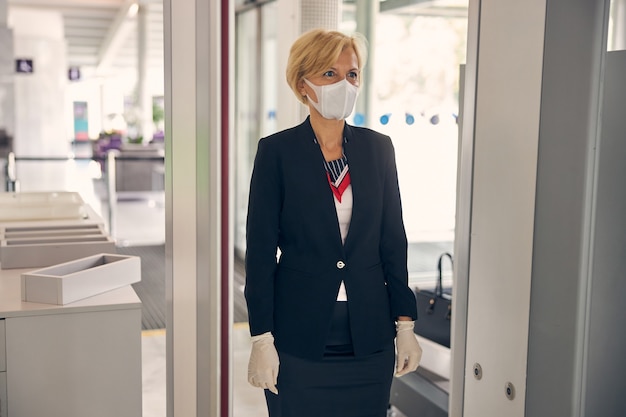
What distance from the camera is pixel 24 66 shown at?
599 inches

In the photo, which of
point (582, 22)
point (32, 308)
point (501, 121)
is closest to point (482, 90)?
point (501, 121)

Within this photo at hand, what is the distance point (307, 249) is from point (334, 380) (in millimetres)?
338

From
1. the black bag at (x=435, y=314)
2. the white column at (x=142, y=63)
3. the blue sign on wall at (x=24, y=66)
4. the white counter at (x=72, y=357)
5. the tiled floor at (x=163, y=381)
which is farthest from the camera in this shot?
the white column at (x=142, y=63)

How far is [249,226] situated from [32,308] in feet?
3.36

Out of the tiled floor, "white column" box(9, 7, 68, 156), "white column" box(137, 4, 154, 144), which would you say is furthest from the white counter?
"white column" box(137, 4, 154, 144)

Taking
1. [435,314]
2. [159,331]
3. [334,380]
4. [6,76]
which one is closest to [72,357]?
[334,380]

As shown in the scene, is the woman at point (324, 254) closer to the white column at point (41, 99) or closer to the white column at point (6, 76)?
the white column at point (6, 76)

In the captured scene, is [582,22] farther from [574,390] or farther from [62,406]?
[62,406]

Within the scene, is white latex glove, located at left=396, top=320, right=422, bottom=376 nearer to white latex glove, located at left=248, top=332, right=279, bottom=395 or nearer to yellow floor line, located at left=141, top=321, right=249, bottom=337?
white latex glove, located at left=248, top=332, right=279, bottom=395

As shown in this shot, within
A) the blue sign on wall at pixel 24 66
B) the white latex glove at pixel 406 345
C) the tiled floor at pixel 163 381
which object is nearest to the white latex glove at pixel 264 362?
the white latex glove at pixel 406 345

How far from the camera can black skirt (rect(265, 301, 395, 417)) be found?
1.83 metres

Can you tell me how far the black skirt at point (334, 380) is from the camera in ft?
5.99

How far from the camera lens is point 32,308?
2.44m

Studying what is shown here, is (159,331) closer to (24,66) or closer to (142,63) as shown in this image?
(24,66)
